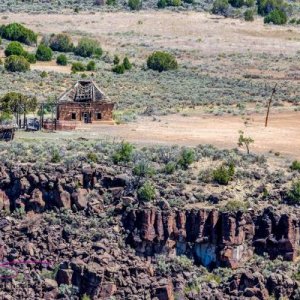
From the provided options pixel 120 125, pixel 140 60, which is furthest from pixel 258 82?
pixel 120 125

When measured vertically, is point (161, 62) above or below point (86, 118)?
below

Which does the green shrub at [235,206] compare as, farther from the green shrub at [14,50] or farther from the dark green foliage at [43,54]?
the dark green foliage at [43,54]

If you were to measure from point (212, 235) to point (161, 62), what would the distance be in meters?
47.3

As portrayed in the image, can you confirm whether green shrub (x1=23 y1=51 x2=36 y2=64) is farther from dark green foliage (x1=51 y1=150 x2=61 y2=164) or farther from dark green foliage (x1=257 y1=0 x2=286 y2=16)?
dark green foliage (x1=257 y1=0 x2=286 y2=16)

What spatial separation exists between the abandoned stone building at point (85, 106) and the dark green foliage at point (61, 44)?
33.5 m

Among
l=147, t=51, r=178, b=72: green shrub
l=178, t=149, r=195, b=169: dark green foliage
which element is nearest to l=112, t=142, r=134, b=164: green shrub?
l=178, t=149, r=195, b=169: dark green foliage

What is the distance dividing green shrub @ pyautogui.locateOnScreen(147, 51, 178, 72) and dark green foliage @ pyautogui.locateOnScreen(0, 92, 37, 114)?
88.5 feet

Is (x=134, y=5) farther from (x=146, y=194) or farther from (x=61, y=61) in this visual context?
(x=146, y=194)

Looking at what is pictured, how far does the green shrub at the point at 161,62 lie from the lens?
106906 mm

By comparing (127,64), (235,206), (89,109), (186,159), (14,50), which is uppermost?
(186,159)

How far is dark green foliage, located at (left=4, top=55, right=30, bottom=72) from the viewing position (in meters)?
98.7

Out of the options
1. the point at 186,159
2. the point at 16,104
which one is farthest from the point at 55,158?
the point at 16,104

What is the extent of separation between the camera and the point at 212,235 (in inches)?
2389

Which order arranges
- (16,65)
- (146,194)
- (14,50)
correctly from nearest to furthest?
(146,194) → (16,65) → (14,50)
